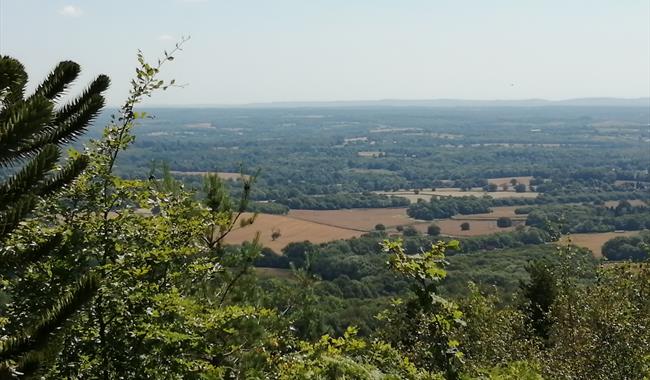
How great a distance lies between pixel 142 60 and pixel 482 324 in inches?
492

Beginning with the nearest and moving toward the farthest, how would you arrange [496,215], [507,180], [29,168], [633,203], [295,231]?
[29,168] < [295,231] < [496,215] < [633,203] < [507,180]

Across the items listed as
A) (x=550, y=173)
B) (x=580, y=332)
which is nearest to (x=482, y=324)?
(x=580, y=332)

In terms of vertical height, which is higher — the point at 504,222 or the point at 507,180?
the point at 504,222

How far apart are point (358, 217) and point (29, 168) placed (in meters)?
110

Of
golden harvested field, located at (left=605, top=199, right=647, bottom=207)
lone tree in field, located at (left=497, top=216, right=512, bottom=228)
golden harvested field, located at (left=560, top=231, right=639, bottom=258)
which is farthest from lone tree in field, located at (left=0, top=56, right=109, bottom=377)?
golden harvested field, located at (left=605, top=199, right=647, bottom=207)

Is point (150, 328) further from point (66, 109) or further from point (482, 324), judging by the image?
point (482, 324)

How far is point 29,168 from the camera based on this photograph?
468cm

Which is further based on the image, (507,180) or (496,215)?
(507,180)

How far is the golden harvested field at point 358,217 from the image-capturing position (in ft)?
345

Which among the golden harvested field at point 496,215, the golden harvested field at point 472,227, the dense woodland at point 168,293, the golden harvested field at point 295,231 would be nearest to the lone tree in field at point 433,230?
the golden harvested field at point 472,227

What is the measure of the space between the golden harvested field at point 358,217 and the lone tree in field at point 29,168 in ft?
311

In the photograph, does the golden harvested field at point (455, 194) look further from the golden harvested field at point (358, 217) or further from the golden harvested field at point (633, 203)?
the golden harvested field at point (358, 217)

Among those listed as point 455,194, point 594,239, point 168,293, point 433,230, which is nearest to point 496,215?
point 433,230

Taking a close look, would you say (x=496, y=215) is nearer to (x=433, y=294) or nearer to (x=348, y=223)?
(x=348, y=223)
